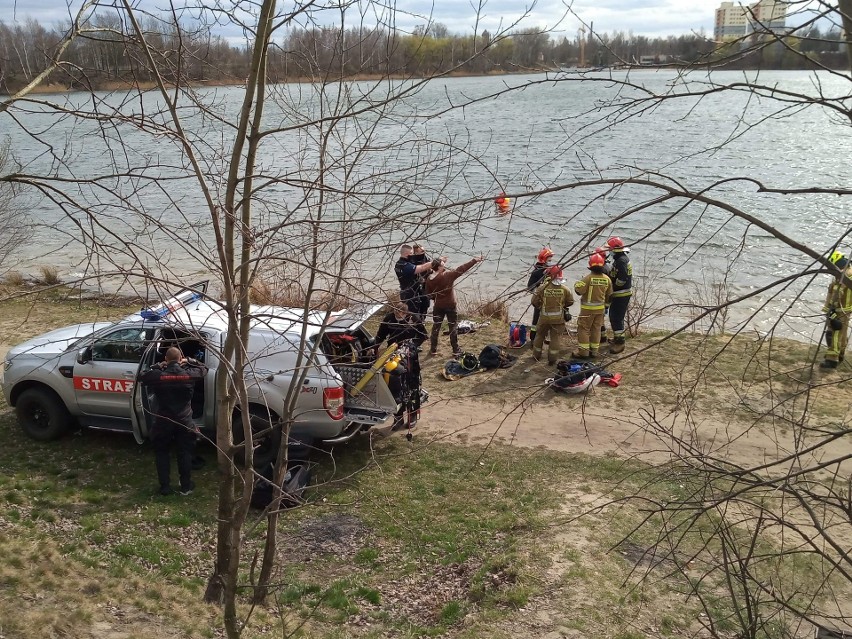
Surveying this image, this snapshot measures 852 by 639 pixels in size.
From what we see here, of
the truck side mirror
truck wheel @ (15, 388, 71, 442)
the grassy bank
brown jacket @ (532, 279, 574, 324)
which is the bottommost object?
the grassy bank

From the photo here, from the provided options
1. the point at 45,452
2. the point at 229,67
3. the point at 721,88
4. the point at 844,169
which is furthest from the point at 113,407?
the point at 844,169

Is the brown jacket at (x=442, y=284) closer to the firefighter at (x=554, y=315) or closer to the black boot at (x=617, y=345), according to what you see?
the firefighter at (x=554, y=315)

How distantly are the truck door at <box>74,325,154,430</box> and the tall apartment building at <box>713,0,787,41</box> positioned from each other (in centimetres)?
671

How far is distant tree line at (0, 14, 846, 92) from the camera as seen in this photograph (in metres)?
4.07

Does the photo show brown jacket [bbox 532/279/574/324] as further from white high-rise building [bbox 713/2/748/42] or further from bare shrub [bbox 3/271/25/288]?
bare shrub [bbox 3/271/25/288]

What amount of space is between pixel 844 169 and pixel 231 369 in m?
31.0

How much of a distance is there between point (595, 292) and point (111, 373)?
21.7 ft

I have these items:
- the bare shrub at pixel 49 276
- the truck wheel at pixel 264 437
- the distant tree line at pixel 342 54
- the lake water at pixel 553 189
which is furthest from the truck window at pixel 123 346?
the bare shrub at pixel 49 276

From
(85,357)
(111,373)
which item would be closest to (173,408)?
(111,373)

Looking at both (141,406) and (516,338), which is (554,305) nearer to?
(516,338)

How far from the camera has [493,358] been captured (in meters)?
12.0

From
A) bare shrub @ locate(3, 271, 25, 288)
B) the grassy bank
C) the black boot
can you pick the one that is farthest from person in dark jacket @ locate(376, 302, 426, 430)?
bare shrub @ locate(3, 271, 25, 288)

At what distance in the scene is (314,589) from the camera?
6750mm

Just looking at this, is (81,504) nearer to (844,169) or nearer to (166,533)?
(166,533)
